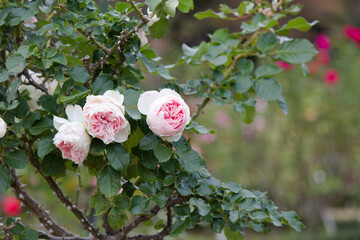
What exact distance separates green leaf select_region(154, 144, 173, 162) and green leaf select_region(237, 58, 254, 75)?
1.24 ft

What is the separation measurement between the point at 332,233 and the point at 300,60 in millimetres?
2892

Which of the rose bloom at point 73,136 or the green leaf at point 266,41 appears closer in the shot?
the rose bloom at point 73,136

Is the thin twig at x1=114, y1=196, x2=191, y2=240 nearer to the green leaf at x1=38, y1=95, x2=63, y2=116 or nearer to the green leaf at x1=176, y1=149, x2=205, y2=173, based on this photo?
the green leaf at x1=176, y1=149, x2=205, y2=173

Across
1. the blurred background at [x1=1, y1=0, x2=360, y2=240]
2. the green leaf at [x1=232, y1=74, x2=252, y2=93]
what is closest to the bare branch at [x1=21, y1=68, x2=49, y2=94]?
the green leaf at [x1=232, y1=74, x2=252, y2=93]

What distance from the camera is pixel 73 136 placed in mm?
746

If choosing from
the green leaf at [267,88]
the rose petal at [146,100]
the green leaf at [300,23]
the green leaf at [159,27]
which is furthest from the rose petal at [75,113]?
the green leaf at [300,23]

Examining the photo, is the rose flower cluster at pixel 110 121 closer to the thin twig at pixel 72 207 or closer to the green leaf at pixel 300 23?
the thin twig at pixel 72 207

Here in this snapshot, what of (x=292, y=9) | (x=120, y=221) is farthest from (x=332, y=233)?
(x=120, y=221)

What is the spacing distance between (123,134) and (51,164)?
21cm

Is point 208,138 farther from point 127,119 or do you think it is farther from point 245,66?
point 127,119

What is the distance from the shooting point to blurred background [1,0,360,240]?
372cm

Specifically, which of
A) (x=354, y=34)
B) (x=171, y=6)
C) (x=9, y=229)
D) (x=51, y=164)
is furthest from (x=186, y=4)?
(x=354, y=34)

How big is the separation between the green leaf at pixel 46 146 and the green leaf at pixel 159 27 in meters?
→ 0.27

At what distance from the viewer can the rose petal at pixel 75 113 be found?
2.58 ft
